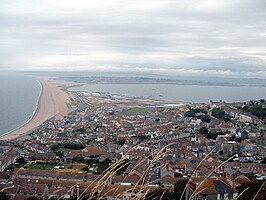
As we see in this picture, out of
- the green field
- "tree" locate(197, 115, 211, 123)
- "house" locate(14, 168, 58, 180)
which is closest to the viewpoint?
"house" locate(14, 168, 58, 180)

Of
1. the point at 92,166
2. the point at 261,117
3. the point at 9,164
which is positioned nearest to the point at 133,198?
the point at 92,166

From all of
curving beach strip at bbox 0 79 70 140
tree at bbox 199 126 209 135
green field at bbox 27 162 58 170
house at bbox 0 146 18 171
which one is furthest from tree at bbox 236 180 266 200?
curving beach strip at bbox 0 79 70 140

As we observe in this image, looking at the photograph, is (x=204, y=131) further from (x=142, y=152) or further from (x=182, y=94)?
(x=182, y=94)

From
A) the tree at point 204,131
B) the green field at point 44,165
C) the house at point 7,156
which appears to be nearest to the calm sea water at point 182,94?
the tree at point 204,131

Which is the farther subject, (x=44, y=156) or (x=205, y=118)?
(x=205, y=118)

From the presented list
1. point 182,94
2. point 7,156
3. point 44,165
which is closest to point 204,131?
point 44,165

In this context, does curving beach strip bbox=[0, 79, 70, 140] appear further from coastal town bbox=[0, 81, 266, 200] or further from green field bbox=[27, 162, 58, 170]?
green field bbox=[27, 162, 58, 170]

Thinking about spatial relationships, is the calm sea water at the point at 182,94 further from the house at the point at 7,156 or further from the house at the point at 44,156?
the house at the point at 44,156

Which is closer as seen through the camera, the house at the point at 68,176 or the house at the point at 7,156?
the house at the point at 68,176
